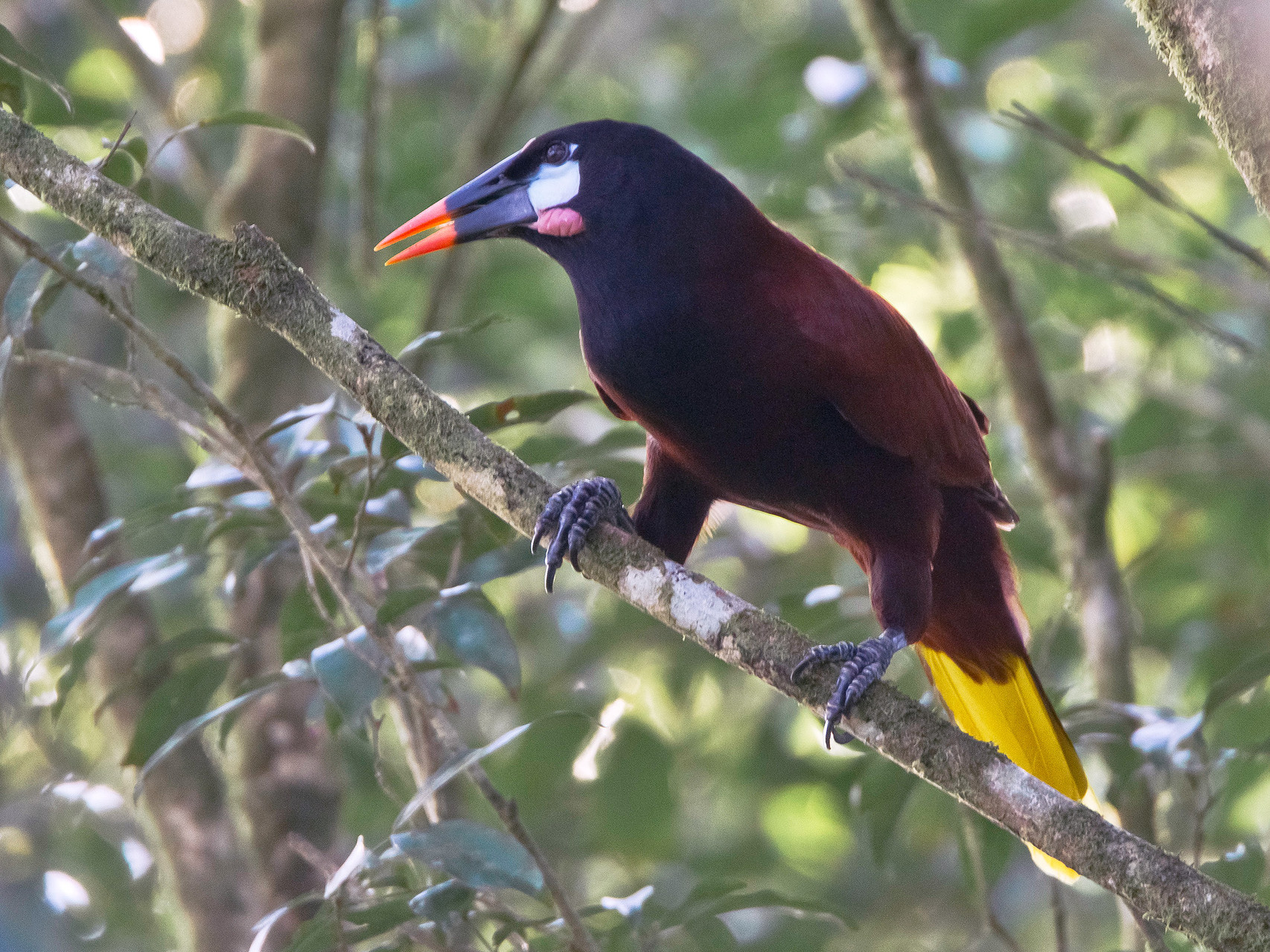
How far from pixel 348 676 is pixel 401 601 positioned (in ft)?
0.63

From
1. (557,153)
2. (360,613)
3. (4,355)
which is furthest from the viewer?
(557,153)

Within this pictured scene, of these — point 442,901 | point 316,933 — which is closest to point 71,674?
point 316,933

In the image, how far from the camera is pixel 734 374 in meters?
1.83

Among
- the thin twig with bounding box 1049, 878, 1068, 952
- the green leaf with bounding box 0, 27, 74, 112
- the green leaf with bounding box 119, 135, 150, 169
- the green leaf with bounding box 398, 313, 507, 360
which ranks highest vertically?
the green leaf with bounding box 0, 27, 74, 112

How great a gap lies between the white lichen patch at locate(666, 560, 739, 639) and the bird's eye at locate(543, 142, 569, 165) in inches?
34.3

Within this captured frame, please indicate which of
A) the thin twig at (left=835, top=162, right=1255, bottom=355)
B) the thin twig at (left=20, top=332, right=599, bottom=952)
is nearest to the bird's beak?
the thin twig at (left=20, top=332, right=599, bottom=952)

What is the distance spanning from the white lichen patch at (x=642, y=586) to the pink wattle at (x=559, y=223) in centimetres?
66

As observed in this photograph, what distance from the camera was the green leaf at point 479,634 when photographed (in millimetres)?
1667

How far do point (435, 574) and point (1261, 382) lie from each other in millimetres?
2494

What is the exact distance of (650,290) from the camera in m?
1.87

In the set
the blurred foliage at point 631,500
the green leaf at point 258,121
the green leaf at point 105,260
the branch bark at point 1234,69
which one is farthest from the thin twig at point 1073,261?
the green leaf at point 105,260

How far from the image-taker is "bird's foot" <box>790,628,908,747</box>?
1.53 metres

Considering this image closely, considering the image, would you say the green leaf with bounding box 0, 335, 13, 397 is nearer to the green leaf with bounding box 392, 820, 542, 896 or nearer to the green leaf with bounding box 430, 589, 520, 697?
the green leaf with bounding box 430, 589, 520, 697

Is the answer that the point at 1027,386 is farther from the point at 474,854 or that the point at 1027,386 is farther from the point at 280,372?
the point at 474,854
